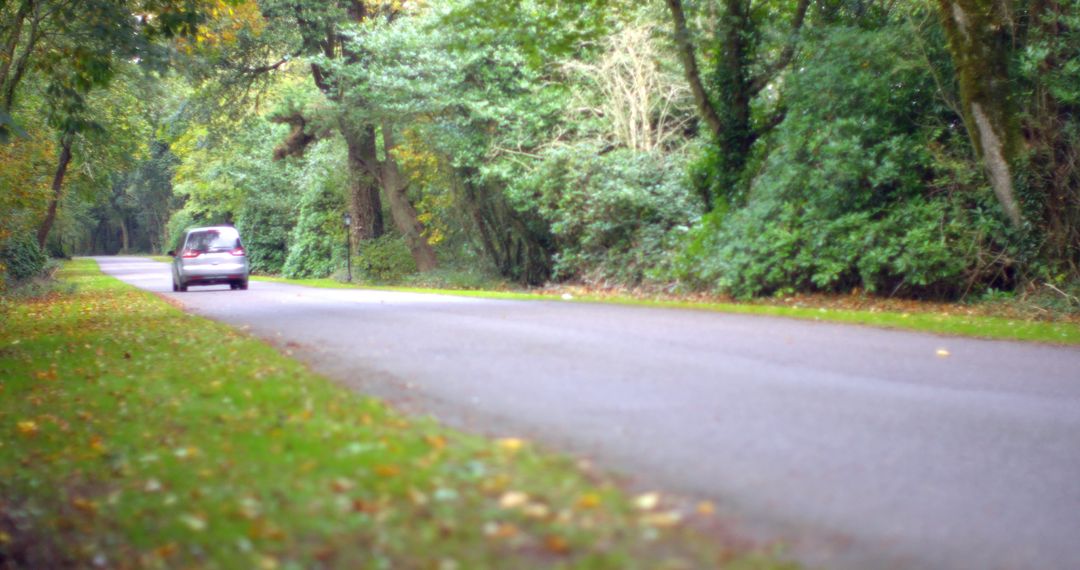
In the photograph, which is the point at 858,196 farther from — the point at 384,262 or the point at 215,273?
the point at 384,262

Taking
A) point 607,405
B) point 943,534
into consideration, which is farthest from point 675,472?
point 607,405

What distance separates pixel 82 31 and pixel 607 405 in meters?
14.0

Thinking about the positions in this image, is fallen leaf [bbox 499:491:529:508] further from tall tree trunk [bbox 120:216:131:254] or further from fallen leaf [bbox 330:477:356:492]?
tall tree trunk [bbox 120:216:131:254]

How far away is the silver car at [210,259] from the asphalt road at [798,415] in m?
15.7

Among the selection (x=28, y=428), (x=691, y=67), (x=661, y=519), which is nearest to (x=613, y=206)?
(x=691, y=67)

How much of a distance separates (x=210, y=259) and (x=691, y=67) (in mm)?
14805

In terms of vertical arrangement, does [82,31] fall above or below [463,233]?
above

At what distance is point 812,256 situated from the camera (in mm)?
20000

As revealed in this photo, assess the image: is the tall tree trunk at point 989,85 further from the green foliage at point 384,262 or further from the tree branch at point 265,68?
the green foliage at point 384,262

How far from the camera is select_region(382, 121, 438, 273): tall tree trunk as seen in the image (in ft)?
123

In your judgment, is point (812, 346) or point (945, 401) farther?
point (812, 346)

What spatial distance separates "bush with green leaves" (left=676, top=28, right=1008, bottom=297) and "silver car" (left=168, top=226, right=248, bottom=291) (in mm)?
14341

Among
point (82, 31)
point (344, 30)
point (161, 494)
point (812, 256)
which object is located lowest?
point (161, 494)

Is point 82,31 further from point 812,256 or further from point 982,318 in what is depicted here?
point 982,318
